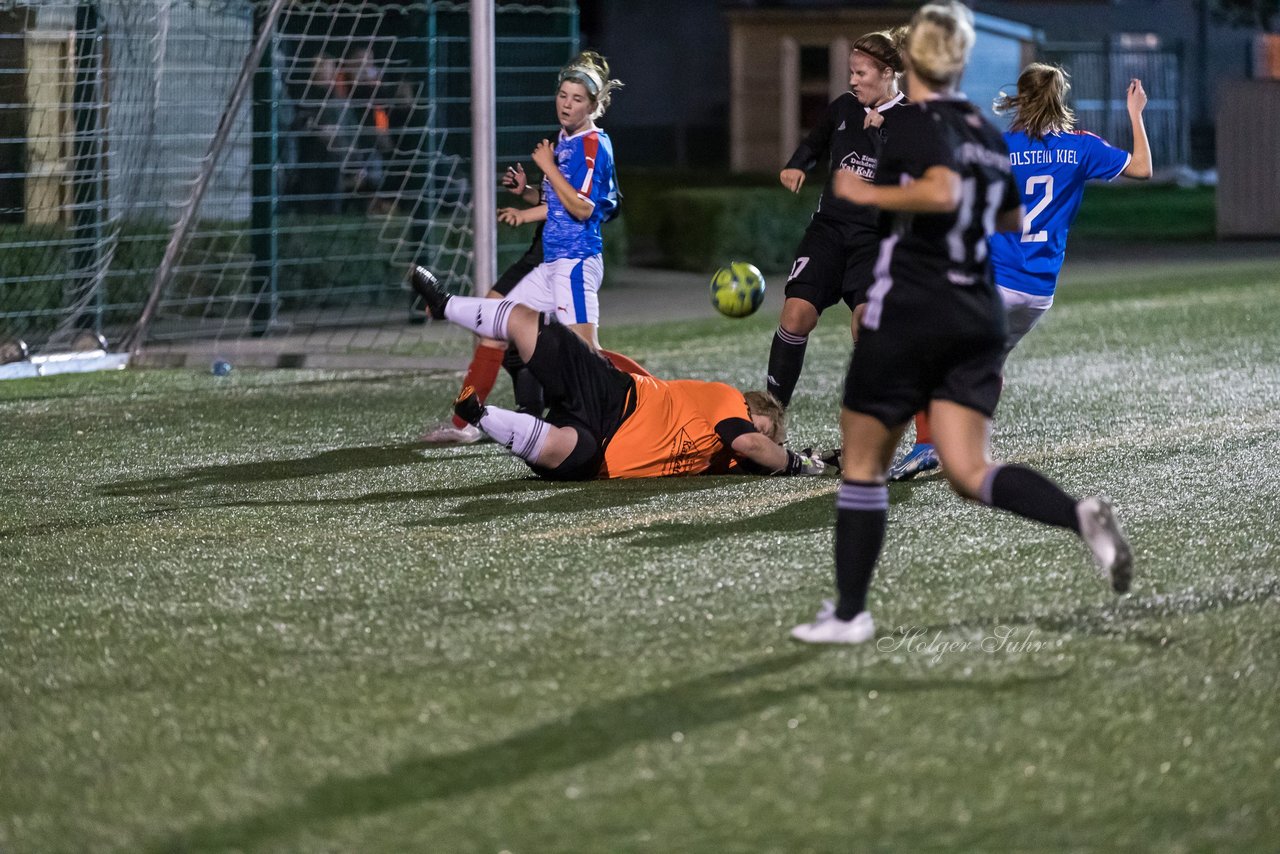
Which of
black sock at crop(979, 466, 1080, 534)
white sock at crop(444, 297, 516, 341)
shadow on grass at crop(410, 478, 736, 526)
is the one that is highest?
white sock at crop(444, 297, 516, 341)

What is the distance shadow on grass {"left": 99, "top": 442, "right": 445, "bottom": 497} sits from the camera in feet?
25.7

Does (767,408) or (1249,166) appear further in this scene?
(1249,166)

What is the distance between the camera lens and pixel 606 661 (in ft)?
15.9

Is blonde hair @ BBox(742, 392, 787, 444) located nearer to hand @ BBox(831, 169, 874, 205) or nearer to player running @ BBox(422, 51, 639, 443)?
player running @ BBox(422, 51, 639, 443)

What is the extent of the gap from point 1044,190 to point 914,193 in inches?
127

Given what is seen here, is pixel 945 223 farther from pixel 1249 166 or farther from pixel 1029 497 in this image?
pixel 1249 166

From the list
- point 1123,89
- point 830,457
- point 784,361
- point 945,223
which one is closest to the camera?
point 945,223

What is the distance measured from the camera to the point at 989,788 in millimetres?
3871

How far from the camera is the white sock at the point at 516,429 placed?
7.19 metres

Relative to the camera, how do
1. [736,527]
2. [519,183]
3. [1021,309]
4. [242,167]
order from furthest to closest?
1. [242,167]
2. [519,183]
3. [1021,309]
4. [736,527]

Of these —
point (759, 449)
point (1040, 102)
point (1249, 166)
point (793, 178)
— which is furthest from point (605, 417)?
point (1249, 166)

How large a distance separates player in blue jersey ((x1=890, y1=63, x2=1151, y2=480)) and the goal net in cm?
544

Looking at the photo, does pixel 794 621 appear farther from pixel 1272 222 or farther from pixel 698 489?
pixel 1272 222

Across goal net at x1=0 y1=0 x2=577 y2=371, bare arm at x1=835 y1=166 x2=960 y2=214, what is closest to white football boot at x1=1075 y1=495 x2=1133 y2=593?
bare arm at x1=835 y1=166 x2=960 y2=214
